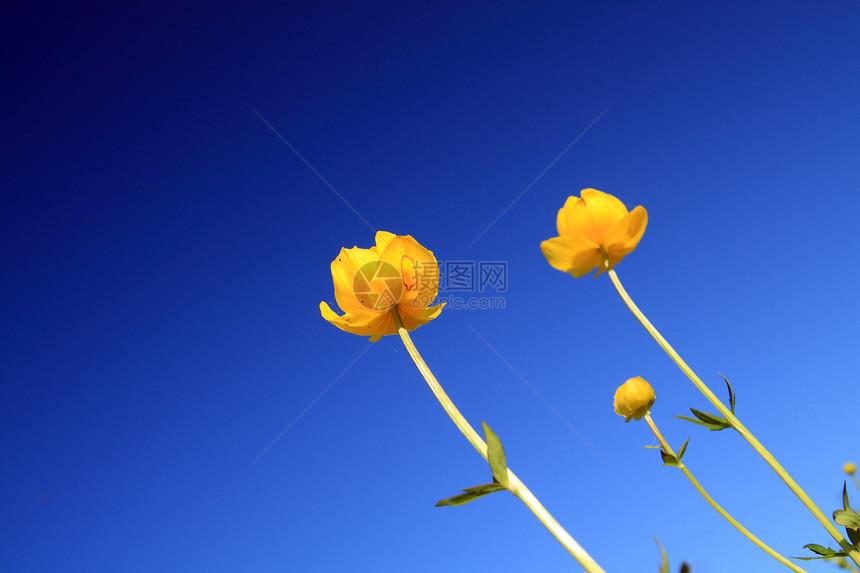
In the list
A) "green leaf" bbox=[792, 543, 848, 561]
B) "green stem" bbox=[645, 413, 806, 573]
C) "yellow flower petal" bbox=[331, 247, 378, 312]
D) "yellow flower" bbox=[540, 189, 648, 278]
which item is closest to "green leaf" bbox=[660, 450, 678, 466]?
"green stem" bbox=[645, 413, 806, 573]

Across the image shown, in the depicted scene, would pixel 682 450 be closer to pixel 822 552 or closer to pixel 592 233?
pixel 822 552

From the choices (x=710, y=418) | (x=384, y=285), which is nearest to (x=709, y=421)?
(x=710, y=418)

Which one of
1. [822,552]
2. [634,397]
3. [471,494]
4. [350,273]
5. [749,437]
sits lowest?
[822,552]

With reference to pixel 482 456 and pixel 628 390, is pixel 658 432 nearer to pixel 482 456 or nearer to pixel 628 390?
pixel 628 390

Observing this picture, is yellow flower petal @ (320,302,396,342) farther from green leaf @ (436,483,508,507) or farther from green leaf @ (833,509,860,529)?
green leaf @ (833,509,860,529)

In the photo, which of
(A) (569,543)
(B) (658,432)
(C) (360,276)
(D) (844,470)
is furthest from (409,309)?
(D) (844,470)
